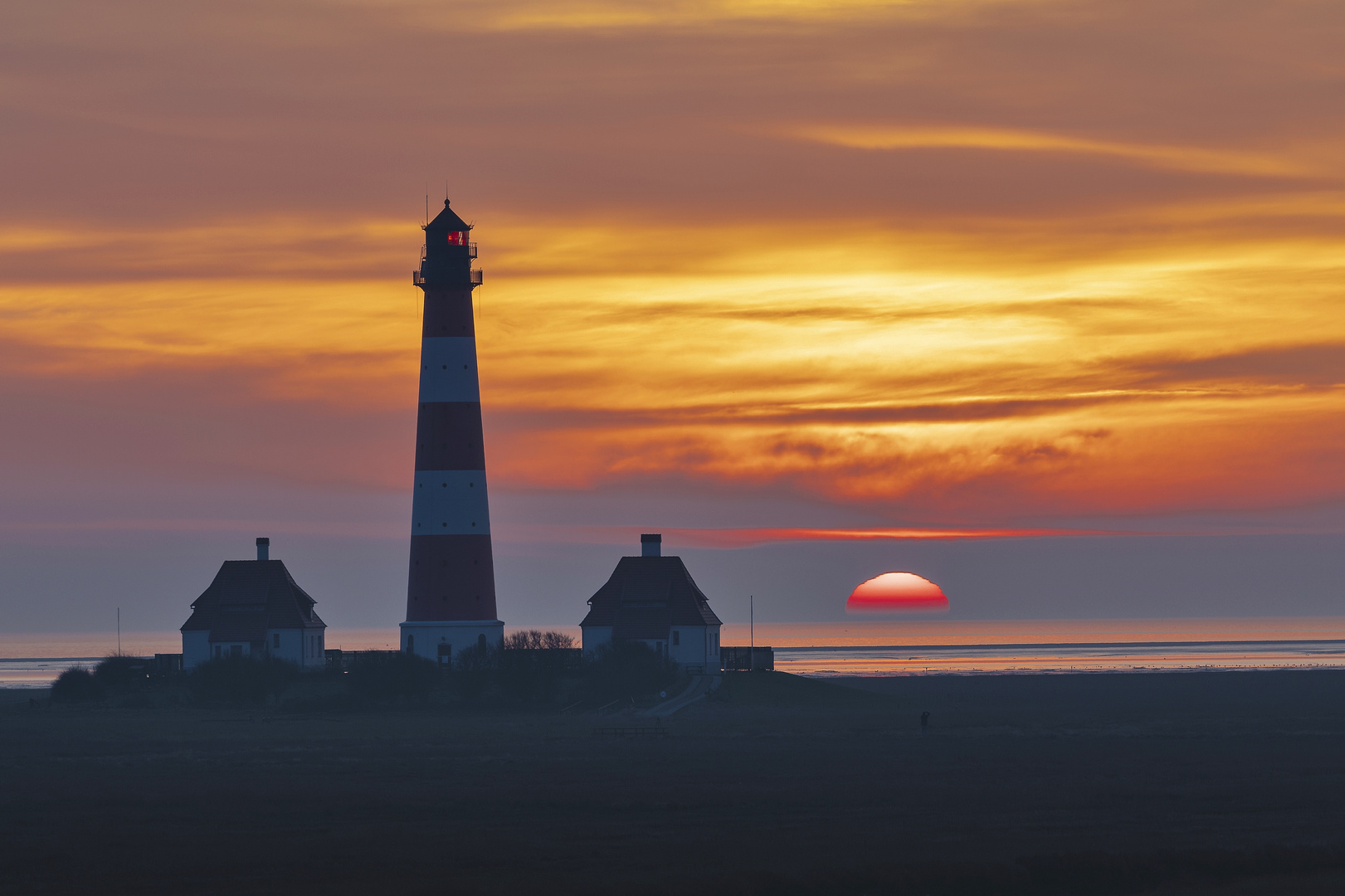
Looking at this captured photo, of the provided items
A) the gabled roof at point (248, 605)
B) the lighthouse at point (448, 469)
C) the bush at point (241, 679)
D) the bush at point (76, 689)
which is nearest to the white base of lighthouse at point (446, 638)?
the lighthouse at point (448, 469)

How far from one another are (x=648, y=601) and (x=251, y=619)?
16.7 m

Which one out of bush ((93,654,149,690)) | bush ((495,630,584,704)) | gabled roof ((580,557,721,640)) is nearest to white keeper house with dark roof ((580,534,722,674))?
gabled roof ((580,557,721,640))

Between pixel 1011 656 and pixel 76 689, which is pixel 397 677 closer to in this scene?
pixel 76 689

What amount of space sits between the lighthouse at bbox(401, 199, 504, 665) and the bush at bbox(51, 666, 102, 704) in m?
13.2

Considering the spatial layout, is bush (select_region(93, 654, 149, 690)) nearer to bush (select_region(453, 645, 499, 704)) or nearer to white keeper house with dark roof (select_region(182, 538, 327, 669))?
white keeper house with dark roof (select_region(182, 538, 327, 669))

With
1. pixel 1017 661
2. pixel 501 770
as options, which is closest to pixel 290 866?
pixel 501 770

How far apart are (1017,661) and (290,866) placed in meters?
103

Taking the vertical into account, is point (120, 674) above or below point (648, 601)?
below

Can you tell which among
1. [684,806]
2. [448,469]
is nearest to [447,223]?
[448,469]

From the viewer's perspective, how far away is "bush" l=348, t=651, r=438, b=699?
65.8 meters

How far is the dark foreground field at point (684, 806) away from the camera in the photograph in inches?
1059

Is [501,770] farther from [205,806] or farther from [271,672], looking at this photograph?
[271,672]

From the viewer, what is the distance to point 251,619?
240ft

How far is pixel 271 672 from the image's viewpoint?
68188 mm
